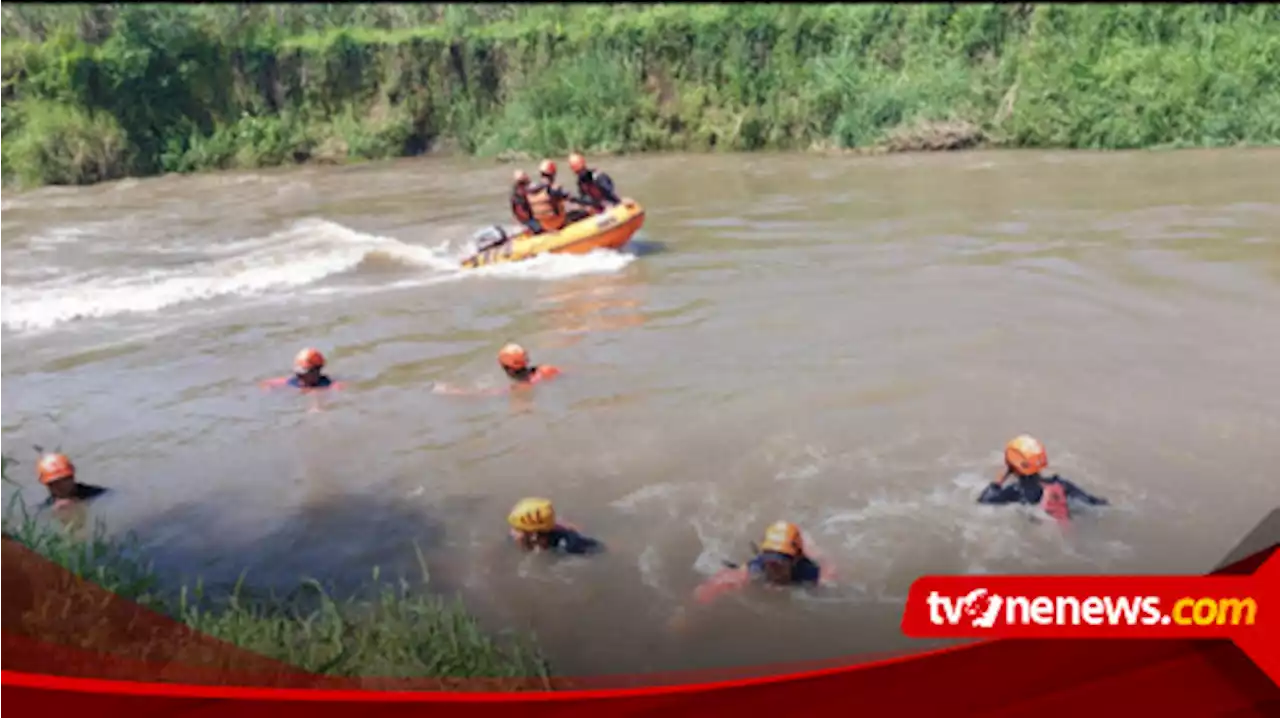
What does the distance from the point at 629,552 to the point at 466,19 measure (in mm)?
18502

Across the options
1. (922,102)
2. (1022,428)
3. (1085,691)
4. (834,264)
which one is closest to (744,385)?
(1022,428)

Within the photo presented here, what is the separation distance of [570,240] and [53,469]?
6.43m

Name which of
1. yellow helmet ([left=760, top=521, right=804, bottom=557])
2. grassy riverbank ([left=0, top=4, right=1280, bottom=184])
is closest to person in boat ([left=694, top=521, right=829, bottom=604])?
yellow helmet ([left=760, top=521, right=804, bottom=557])

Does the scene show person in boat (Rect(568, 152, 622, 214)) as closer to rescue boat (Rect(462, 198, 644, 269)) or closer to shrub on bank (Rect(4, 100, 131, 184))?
rescue boat (Rect(462, 198, 644, 269))

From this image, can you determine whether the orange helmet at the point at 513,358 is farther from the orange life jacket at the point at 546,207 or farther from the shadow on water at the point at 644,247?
the shadow on water at the point at 644,247

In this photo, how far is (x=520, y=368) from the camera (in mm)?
7512

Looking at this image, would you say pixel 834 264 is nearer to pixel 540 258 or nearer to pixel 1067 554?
pixel 540 258

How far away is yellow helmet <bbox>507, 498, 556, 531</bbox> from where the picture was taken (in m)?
4.95

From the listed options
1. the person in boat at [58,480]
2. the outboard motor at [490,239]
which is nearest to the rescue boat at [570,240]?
the outboard motor at [490,239]

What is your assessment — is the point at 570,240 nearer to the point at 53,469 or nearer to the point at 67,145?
the point at 53,469

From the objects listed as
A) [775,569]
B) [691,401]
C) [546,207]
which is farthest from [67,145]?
[775,569]

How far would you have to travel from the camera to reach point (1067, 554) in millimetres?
4746

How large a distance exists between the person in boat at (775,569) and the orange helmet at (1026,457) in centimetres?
116

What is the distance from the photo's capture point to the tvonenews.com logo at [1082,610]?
2.70m
